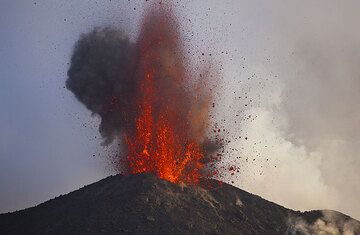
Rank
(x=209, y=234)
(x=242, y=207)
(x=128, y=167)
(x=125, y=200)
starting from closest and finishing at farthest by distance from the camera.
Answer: (x=209, y=234) < (x=125, y=200) < (x=242, y=207) < (x=128, y=167)

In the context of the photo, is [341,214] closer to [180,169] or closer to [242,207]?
[242,207]

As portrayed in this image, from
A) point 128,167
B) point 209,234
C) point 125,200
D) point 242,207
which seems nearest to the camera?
point 209,234

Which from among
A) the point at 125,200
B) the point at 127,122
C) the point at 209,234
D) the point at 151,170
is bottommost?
the point at 209,234

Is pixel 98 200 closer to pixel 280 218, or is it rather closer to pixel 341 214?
pixel 280 218

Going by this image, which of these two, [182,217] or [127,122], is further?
[127,122]

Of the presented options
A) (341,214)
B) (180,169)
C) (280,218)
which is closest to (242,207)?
(280,218)

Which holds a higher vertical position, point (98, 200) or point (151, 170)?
point (151, 170)
